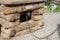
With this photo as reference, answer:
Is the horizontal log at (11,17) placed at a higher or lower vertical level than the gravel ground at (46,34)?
A: higher

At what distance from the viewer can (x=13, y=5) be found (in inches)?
130

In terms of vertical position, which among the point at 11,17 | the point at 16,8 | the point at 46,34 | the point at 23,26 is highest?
the point at 16,8

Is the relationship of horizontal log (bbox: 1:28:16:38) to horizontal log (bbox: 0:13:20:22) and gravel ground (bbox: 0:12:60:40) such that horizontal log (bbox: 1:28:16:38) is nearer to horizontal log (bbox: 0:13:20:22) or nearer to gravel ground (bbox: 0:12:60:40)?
gravel ground (bbox: 0:12:60:40)

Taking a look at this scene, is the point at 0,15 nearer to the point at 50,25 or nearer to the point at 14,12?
the point at 14,12

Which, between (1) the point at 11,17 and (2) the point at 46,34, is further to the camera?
(2) the point at 46,34

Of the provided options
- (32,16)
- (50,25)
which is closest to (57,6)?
(50,25)

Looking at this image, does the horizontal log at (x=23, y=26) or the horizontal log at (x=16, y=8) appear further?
the horizontal log at (x=23, y=26)

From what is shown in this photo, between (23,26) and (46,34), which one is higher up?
(23,26)

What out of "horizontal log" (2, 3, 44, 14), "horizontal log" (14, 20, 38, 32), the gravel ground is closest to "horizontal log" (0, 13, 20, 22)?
"horizontal log" (2, 3, 44, 14)

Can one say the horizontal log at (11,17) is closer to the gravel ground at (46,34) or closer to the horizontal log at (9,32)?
the horizontal log at (9,32)

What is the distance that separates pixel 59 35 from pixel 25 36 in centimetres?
83

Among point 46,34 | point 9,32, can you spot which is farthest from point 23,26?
point 46,34

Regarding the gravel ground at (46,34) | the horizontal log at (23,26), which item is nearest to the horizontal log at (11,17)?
the horizontal log at (23,26)

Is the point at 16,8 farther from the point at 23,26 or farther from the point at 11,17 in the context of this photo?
the point at 23,26
